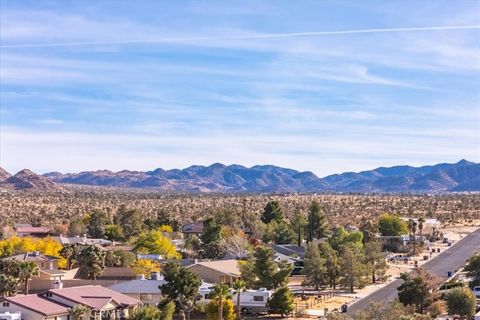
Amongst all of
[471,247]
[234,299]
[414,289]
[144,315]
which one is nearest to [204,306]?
[234,299]

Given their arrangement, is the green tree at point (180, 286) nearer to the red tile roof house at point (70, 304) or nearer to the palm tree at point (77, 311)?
the red tile roof house at point (70, 304)

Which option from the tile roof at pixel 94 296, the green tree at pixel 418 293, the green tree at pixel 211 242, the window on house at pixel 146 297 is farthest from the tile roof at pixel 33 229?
the green tree at pixel 418 293

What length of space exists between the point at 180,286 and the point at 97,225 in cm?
6416

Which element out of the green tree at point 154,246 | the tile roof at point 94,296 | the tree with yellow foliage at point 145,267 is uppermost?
the green tree at point 154,246

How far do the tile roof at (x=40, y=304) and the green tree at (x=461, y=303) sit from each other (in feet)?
97.1

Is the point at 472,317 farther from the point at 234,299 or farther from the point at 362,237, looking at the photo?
the point at 362,237

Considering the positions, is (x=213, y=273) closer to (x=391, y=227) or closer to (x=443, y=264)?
(x=443, y=264)

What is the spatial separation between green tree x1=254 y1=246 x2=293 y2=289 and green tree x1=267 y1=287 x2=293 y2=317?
4827 mm

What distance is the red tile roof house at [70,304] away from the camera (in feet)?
186

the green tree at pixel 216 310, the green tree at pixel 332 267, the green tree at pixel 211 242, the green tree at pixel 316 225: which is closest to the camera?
the green tree at pixel 216 310

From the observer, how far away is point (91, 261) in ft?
250

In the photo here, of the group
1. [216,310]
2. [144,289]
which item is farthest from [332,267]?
[216,310]

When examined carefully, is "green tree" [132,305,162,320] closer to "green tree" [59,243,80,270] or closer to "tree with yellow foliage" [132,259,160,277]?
"tree with yellow foliage" [132,259,160,277]

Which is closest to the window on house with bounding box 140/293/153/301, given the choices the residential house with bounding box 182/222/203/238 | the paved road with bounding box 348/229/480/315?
the paved road with bounding box 348/229/480/315
